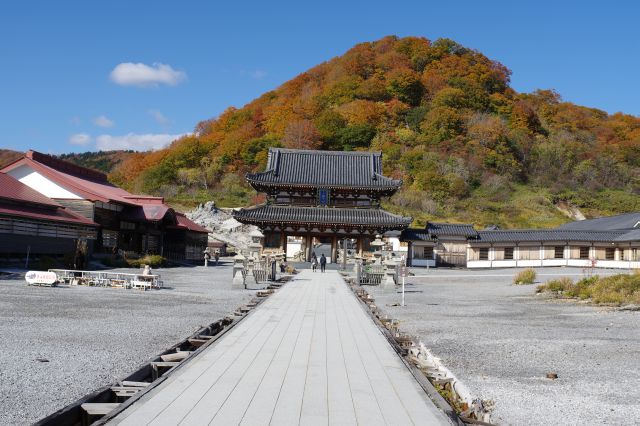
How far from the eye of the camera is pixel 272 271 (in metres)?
24.1

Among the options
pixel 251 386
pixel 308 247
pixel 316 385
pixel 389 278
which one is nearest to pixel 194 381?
pixel 251 386

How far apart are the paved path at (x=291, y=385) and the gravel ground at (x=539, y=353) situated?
3.73 feet

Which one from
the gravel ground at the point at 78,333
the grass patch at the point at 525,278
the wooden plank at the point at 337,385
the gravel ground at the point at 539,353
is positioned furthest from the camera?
the grass patch at the point at 525,278

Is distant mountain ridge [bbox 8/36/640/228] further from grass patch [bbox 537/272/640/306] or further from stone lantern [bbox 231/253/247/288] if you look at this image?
stone lantern [bbox 231/253/247/288]

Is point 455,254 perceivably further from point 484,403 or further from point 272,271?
point 484,403

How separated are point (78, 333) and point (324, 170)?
1272 inches

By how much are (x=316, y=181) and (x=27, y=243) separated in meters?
20.1

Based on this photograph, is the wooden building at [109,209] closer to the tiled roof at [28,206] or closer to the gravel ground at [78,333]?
the tiled roof at [28,206]

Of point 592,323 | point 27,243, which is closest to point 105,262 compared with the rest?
point 27,243

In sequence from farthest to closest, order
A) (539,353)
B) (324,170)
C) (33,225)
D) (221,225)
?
(221,225) < (324,170) < (33,225) < (539,353)

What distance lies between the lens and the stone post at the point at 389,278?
69.4ft

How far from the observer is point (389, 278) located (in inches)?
836

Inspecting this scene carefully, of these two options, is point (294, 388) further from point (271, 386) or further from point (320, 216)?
point (320, 216)

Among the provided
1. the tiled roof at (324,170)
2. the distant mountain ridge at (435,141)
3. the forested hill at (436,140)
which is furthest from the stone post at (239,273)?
the distant mountain ridge at (435,141)
